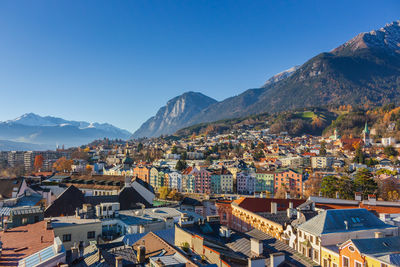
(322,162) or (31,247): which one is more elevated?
(322,162)

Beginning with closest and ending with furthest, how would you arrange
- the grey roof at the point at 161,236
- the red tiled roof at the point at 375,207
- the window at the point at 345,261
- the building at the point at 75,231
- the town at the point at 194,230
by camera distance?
the town at the point at 194,230 → the window at the point at 345,261 → the grey roof at the point at 161,236 → the building at the point at 75,231 → the red tiled roof at the point at 375,207

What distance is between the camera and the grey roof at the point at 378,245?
58.4 feet

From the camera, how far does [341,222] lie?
22.4 m

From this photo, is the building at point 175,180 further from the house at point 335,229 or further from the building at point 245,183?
the house at point 335,229

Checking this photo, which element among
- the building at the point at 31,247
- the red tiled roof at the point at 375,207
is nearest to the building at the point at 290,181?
the red tiled roof at the point at 375,207

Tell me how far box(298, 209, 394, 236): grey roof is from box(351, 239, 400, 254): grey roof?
3216mm

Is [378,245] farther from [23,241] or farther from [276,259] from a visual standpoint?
[23,241]

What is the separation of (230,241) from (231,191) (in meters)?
81.8

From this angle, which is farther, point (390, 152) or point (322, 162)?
point (322, 162)

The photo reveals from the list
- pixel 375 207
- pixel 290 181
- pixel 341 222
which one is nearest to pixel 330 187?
pixel 375 207

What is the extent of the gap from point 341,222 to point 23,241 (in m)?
20.1

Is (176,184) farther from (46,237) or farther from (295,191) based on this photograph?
(46,237)

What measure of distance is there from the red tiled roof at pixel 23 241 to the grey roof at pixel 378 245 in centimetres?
1703

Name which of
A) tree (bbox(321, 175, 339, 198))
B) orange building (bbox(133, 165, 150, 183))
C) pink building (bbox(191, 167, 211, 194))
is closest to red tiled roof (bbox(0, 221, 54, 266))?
tree (bbox(321, 175, 339, 198))
